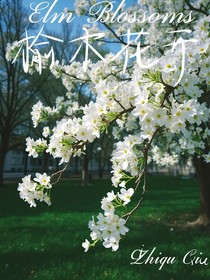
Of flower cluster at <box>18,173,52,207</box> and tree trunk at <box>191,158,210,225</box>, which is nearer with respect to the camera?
flower cluster at <box>18,173,52,207</box>

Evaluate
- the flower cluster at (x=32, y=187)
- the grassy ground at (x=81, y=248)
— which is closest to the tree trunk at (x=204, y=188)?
the grassy ground at (x=81, y=248)

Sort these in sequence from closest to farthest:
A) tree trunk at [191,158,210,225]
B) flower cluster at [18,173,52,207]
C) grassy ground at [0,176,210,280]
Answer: flower cluster at [18,173,52,207], grassy ground at [0,176,210,280], tree trunk at [191,158,210,225]

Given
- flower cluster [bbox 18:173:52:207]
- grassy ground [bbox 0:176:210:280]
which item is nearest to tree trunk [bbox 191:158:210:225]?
grassy ground [bbox 0:176:210:280]

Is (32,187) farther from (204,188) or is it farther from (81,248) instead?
(204,188)

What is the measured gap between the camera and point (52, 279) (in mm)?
4754

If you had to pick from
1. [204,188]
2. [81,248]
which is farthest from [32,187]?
[204,188]

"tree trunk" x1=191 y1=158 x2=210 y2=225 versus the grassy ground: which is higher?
"tree trunk" x1=191 y1=158 x2=210 y2=225

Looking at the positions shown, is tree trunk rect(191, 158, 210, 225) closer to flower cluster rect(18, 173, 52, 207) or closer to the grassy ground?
the grassy ground

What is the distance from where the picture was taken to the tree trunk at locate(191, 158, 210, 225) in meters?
9.70

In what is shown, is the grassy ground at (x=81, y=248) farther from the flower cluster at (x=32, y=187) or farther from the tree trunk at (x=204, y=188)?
the flower cluster at (x=32, y=187)

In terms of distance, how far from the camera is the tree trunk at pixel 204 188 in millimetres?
9695

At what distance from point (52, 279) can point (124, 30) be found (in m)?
5.13

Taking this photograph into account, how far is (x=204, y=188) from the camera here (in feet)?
32.6

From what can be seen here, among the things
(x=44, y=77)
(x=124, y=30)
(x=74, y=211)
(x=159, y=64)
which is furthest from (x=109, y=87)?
(x=44, y=77)
